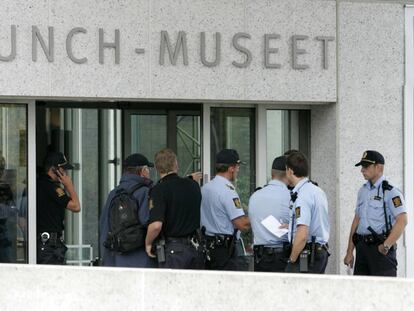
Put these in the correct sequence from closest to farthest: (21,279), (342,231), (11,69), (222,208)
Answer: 1. (21,279)
2. (222,208)
3. (11,69)
4. (342,231)

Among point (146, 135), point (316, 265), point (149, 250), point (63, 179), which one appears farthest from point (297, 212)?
point (146, 135)

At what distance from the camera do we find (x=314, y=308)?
6.34m

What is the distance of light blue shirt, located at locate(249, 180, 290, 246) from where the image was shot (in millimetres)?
7777

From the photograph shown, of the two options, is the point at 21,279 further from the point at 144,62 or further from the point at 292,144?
the point at 292,144

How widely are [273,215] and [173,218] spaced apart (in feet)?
2.81

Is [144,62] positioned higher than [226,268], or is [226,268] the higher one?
[144,62]

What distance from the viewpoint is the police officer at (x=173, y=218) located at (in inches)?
310

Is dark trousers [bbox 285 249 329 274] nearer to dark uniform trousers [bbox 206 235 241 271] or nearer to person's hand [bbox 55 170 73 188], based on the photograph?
dark uniform trousers [bbox 206 235 241 271]

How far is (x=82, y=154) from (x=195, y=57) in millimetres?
1797

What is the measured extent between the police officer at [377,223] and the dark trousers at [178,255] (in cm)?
177

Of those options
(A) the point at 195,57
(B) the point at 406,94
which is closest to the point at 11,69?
(A) the point at 195,57

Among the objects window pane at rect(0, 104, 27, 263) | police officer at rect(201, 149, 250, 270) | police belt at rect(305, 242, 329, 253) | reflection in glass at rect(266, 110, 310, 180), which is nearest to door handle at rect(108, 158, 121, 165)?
window pane at rect(0, 104, 27, 263)

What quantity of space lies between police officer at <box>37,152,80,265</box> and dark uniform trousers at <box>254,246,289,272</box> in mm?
2116

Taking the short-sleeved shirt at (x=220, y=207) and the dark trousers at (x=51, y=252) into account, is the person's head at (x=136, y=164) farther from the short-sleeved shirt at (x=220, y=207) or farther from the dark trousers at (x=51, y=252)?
the dark trousers at (x=51, y=252)
